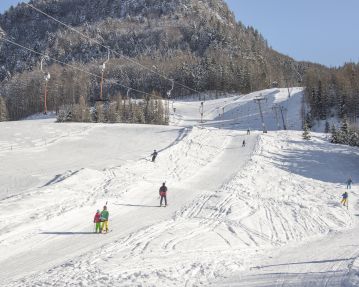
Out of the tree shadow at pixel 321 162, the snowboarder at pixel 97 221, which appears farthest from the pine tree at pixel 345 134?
the snowboarder at pixel 97 221

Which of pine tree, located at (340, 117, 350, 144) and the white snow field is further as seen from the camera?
pine tree, located at (340, 117, 350, 144)

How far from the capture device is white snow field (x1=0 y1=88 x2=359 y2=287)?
52.5ft

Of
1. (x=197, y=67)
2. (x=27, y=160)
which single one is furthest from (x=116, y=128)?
(x=197, y=67)

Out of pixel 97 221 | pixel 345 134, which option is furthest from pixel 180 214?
pixel 345 134

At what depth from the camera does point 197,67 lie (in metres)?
176

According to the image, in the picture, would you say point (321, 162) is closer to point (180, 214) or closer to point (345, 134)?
point (345, 134)

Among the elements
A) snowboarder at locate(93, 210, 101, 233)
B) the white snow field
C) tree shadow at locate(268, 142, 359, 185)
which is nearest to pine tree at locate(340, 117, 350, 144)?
tree shadow at locate(268, 142, 359, 185)

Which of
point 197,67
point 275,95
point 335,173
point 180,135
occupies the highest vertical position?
point 197,67

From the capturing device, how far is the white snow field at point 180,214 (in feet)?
52.5

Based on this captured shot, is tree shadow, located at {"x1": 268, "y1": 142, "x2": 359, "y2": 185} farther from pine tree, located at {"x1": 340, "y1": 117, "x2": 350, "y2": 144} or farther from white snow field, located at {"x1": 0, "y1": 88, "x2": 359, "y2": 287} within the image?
pine tree, located at {"x1": 340, "y1": 117, "x2": 350, "y2": 144}

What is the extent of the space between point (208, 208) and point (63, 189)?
9196 millimetres

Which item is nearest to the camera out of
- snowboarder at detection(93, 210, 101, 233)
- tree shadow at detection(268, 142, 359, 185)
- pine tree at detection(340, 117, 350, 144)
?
snowboarder at detection(93, 210, 101, 233)

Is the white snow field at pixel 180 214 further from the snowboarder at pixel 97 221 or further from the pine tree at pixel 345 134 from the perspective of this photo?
the pine tree at pixel 345 134

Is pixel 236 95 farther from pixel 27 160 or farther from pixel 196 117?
pixel 27 160
